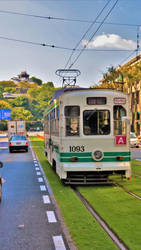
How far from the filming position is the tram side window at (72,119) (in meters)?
9.77

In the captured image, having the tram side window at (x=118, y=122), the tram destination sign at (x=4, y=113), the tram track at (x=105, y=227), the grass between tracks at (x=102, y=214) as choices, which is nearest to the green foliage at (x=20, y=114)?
the tram destination sign at (x=4, y=113)

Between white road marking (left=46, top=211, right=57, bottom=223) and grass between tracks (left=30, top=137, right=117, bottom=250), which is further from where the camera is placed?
white road marking (left=46, top=211, right=57, bottom=223)

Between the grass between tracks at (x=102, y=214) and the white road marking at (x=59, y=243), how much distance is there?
0.20 m

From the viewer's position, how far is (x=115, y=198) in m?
8.21

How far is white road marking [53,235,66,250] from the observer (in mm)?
4812

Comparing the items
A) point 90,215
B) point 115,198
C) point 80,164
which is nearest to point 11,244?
point 90,215

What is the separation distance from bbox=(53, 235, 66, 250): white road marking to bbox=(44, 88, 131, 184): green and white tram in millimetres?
4357

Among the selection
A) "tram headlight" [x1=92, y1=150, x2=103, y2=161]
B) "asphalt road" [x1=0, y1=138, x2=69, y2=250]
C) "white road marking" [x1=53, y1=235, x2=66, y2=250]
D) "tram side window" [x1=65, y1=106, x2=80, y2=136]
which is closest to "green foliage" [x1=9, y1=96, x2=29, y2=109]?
"asphalt road" [x1=0, y1=138, x2=69, y2=250]

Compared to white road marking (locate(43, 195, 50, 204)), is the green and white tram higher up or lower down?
higher up

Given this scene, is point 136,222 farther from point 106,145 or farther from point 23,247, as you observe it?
point 106,145

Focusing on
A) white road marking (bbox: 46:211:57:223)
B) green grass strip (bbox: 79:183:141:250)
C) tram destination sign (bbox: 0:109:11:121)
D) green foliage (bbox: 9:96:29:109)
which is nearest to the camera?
green grass strip (bbox: 79:183:141:250)

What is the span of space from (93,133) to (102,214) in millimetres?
3430

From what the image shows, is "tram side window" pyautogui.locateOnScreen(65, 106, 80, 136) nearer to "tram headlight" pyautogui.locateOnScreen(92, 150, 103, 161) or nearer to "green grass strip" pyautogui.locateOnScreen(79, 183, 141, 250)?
"tram headlight" pyautogui.locateOnScreen(92, 150, 103, 161)

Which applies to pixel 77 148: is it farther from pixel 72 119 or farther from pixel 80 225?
pixel 80 225
